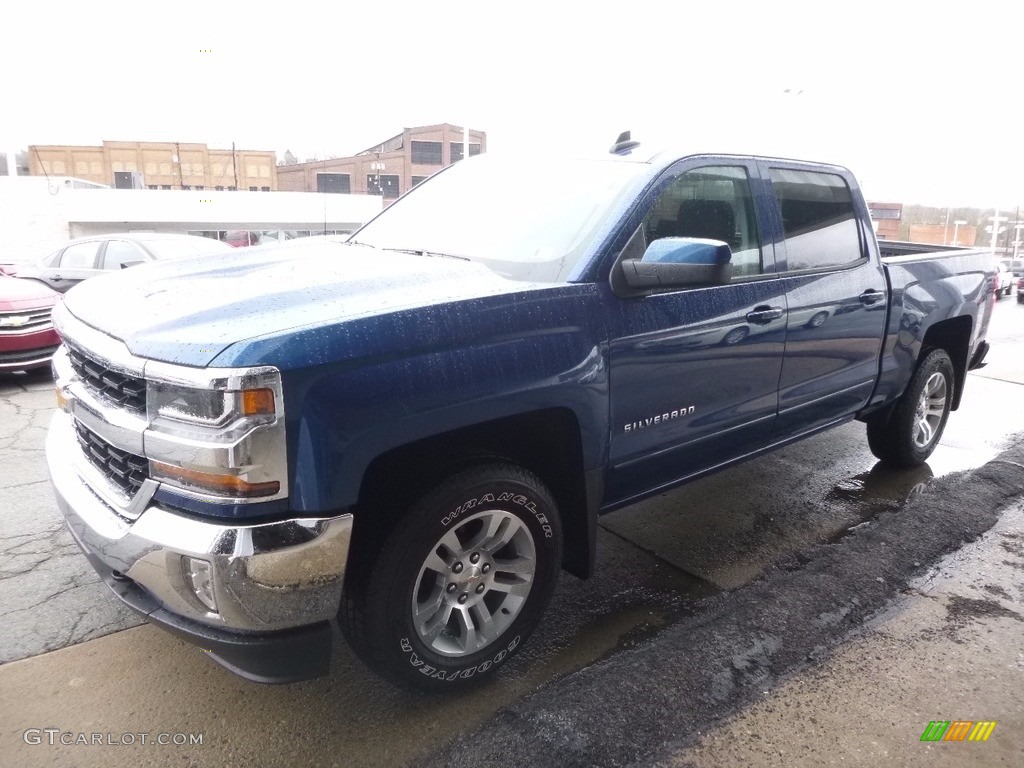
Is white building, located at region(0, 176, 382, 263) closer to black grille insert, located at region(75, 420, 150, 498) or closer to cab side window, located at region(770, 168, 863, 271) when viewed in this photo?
cab side window, located at region(770, 168, 863, 271)

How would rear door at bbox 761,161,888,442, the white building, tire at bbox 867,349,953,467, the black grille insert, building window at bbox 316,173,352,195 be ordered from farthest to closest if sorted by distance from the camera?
building window at bbox 316,173,352,195
the white building
tire at bbox 867,349,953,467
rear door at bbox 761,161,888,442
the black grille insert

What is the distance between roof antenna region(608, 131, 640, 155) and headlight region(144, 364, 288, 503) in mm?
1960

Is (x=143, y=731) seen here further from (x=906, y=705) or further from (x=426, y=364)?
(x=906, y=705)

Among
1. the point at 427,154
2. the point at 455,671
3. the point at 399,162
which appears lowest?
the point at 455,671

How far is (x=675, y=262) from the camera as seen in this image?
2.61m

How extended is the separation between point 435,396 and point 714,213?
1.70 meters

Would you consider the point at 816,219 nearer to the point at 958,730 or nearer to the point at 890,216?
the point at 958,730

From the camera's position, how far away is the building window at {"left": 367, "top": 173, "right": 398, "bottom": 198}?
59.3 meters

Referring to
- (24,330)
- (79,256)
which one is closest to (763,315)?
(24,330)

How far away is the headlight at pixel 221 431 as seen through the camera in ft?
6.03

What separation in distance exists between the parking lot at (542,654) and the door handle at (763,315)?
1.19m

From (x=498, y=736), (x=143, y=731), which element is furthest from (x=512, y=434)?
(x=143, y=731)
